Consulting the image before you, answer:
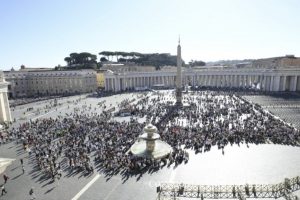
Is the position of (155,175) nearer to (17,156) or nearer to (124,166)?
(124,166)

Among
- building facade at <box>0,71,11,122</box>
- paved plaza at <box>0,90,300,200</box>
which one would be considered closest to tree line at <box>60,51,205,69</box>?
building facade at <box>0,71,11,122</box>

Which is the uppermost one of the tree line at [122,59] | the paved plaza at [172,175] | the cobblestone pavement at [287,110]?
the tree line at [122,59]

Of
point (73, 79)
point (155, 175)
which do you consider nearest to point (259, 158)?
point (155, 175)

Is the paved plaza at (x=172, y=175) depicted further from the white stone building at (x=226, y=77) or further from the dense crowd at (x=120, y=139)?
the white stone building at (x=226, y=77)

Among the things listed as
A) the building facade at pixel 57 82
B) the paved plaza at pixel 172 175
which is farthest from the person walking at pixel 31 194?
the building facade at pixel 57 82

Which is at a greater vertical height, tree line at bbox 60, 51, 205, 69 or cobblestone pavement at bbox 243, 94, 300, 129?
tree line at bbox 60, 51, 205, 69

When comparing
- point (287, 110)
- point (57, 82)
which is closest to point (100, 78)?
point (57, 82)

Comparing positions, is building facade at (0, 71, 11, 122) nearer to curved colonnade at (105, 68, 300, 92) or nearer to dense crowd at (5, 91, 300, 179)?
dense crowd at (5, 91, 300, 179)

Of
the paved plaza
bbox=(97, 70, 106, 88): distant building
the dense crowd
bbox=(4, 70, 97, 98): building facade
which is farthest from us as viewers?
bbox=(97, 70, 106, 88): distant building
